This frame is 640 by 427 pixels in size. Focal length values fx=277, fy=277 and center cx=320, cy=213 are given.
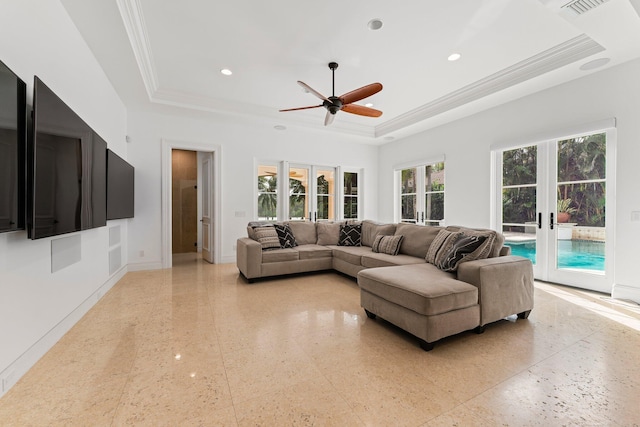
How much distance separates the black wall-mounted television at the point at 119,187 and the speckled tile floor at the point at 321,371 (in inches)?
47.0

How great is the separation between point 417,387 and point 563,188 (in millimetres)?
3815

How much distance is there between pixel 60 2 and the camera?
232cm

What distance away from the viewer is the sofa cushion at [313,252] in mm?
4352

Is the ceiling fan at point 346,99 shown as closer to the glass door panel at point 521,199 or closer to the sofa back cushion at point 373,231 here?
the sofa back cushion at point 373,231

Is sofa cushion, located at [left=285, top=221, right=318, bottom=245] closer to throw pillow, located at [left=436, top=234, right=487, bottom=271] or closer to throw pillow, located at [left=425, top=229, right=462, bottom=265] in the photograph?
throw pillow, located at [left=425, top=229, right=462, bottom=265]

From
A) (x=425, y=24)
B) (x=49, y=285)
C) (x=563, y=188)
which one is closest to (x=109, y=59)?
(x=49, y=285)

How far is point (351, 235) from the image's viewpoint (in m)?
4.89

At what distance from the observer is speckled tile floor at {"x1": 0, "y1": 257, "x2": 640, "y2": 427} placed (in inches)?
57.1

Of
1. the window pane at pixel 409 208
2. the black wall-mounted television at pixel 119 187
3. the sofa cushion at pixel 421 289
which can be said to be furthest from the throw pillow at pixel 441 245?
the black wall-mounted television at pixel 119 187

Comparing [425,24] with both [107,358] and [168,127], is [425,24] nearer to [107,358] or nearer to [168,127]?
[107,358]

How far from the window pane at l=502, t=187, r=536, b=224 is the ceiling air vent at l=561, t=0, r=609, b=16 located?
246cm

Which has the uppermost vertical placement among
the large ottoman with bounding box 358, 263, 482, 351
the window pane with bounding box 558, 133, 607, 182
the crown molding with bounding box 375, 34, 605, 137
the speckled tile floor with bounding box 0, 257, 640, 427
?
the crown molding with bounding box 375, 34, 605, 137

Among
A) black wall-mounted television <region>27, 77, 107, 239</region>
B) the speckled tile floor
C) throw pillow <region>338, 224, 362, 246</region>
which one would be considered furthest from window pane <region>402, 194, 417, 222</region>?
black wall-mounted television <region>27, 77, 107, 239</region>

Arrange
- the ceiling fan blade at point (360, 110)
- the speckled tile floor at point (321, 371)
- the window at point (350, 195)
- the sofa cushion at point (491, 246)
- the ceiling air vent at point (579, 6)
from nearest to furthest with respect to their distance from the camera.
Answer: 1. the speckled tile floor at point (321, 371)
2. the ceiling air vent at point (579, 6)
3. the sofa cushion at point (491, 246)
4. the ceiling fan blade at point (360, 110)
5. the window at point (350, 195)
